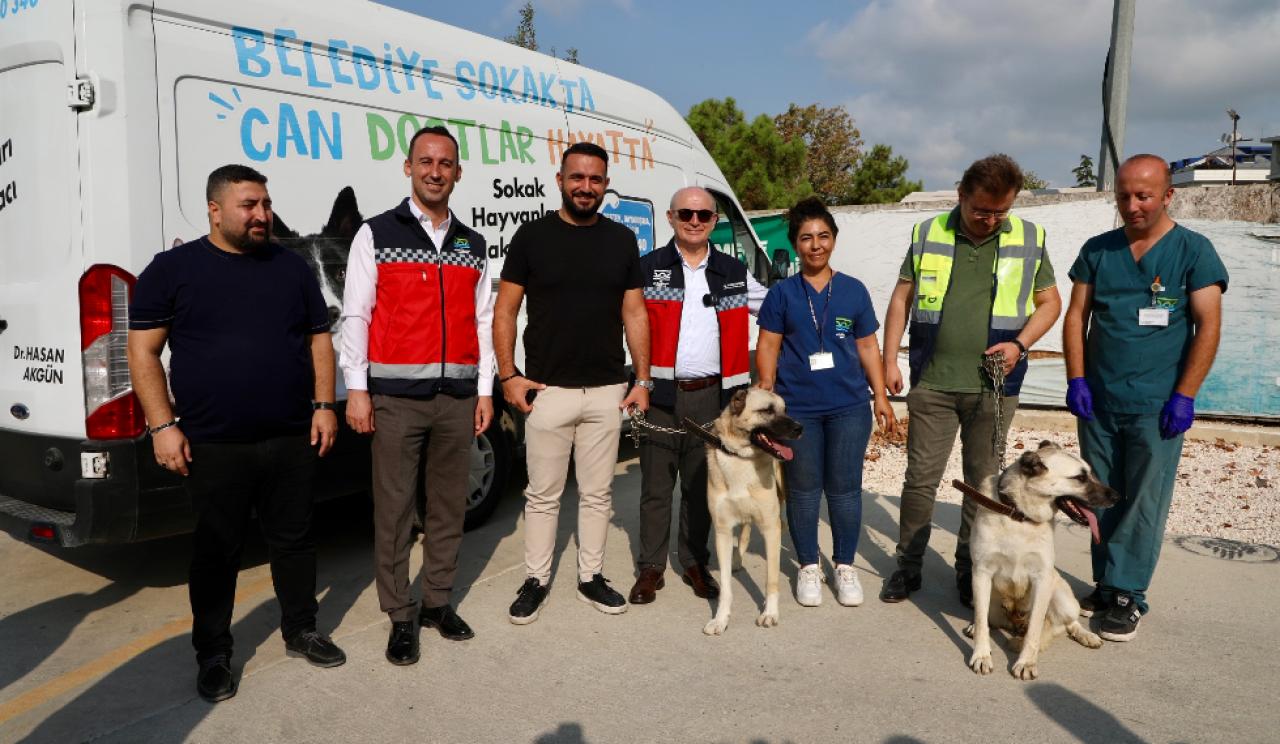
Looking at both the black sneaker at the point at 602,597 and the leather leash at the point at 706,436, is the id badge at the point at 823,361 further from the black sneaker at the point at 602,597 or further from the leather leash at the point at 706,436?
the black sneaker at the point at 602,597

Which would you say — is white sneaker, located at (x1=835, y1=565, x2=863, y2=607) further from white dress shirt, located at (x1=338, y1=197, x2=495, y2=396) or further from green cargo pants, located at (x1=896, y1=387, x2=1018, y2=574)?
white dress shirt, located at (x1=338, y1=197, x2=495, y2=396)

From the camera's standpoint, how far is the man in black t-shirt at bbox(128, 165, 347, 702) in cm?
277

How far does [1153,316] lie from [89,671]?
172 inches

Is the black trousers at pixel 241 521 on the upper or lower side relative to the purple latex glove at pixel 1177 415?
lower

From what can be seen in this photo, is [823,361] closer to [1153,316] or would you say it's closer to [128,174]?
[1153,316]

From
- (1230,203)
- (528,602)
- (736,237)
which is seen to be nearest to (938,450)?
(528,602)

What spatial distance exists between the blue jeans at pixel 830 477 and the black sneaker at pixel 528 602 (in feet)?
3.87

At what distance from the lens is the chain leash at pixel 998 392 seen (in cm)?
355

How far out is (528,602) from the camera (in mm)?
3631

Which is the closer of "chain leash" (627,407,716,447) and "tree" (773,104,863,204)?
"chain leash" (627,407,716,447)

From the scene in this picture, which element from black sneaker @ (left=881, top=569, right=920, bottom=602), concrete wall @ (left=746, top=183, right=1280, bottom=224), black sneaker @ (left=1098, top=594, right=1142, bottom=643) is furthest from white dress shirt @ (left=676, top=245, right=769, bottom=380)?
concrete wall @ (left=746, top=183, right=1280, bottom=224)

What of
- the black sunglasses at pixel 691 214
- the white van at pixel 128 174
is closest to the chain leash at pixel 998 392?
the black sunglasses at pixel 691 214

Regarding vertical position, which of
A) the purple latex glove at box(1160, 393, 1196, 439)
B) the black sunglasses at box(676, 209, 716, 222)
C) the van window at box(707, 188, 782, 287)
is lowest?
the purple latex glove at box(1160, 393, 1196, 439)

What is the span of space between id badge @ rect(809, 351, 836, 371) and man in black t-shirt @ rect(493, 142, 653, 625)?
73 cm
